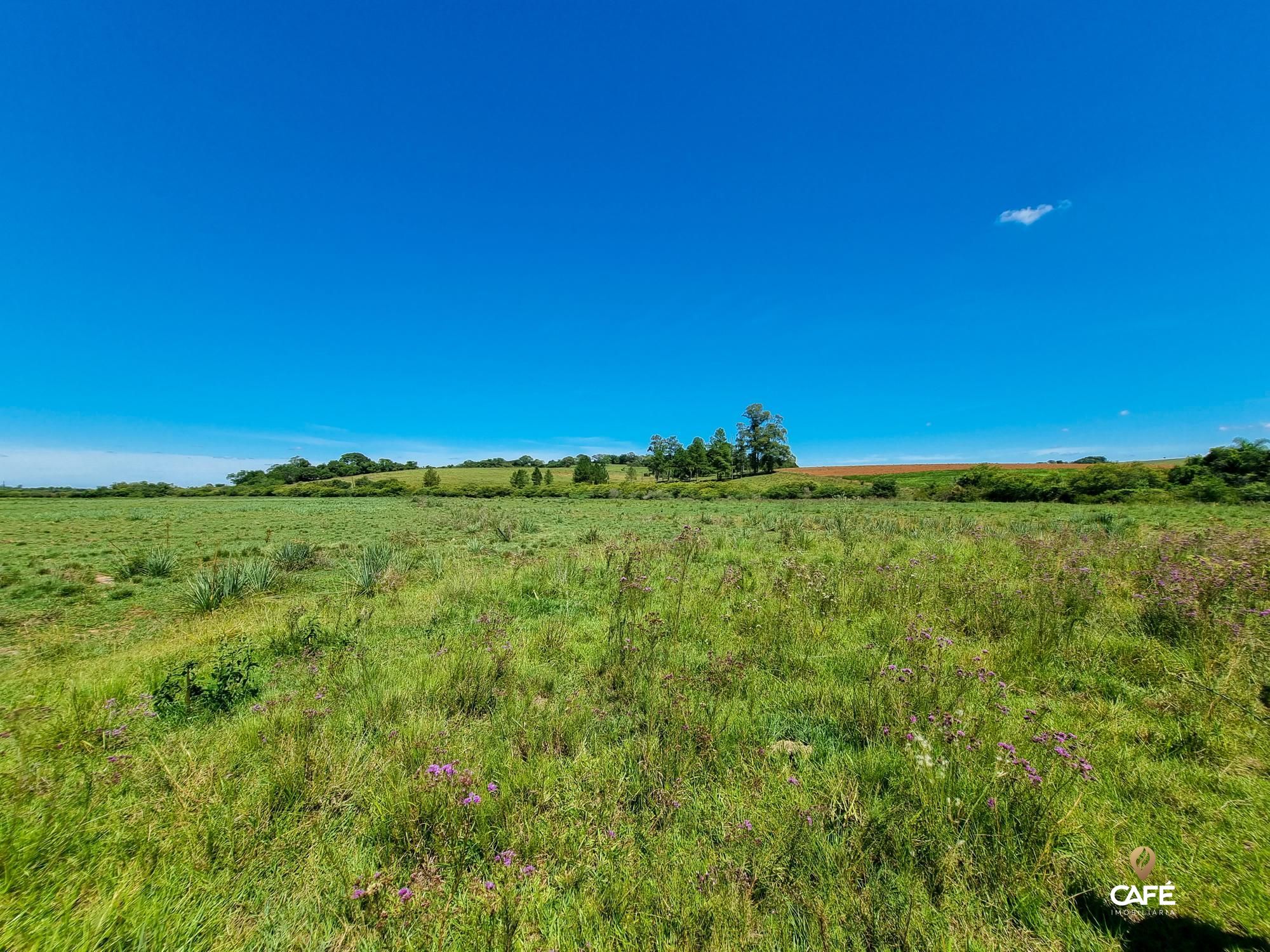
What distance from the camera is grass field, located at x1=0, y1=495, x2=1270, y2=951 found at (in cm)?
210

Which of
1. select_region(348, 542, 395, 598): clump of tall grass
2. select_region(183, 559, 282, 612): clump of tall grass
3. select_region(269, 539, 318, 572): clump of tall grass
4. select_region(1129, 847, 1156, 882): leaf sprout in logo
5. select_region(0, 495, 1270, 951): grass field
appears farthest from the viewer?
select_region(269, 539, 318, 572): clump of tall grass

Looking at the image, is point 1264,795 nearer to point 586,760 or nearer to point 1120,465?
point 586,760

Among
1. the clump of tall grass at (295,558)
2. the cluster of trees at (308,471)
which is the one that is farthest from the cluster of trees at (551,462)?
the clump of tall grass at (295,558)

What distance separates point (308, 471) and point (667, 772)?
138m

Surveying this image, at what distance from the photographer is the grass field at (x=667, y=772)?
2096 millimetres

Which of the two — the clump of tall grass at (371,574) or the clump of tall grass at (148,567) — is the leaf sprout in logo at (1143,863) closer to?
the clump of tall grass at (371,574)

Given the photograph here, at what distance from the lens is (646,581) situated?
816 centimetres

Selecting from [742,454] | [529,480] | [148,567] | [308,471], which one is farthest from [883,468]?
[308,471]

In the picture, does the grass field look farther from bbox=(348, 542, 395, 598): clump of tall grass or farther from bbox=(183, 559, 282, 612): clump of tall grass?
bbox=(348, 542, 395, 598): clump of tall grass

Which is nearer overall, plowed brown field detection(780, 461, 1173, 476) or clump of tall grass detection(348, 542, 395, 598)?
clump of tall grass detection(348, 542, 395, 598)

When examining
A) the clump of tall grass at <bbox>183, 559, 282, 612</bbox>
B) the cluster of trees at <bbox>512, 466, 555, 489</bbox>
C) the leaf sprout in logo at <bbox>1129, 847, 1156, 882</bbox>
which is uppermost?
the cluster of trees at <bbox>512, 466, 555, 489</bbox>

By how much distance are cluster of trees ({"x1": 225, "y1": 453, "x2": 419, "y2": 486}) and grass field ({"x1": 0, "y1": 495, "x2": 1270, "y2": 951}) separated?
12235cm

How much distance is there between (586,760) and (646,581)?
4.92 metres

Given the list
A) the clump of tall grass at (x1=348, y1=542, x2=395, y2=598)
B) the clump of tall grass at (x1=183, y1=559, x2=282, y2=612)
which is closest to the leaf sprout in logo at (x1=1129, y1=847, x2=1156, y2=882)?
the clump of tall grass at (x1=348, y1=542, x2=395, y2=598)
